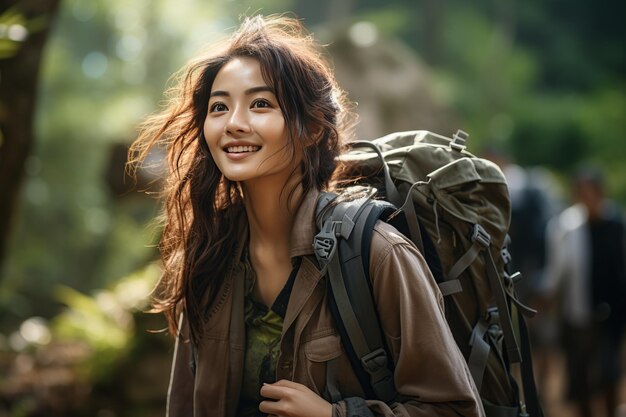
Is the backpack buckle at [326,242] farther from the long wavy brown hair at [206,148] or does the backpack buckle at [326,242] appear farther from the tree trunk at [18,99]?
the tree trunk at [18,99]

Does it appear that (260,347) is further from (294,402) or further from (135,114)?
(135,114)

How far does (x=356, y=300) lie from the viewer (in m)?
2.27

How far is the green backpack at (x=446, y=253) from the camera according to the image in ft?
7.46

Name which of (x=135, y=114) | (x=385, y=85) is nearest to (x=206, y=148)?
(x=385, y=85)

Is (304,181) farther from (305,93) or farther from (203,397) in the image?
(203,397)

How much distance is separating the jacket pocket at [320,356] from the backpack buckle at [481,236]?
0.53 metres

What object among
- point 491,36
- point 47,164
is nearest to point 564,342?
point 47,164

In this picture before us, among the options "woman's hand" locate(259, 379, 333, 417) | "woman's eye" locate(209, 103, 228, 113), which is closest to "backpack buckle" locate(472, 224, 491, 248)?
"woman's hand" locate(259, 379, 333, 417)

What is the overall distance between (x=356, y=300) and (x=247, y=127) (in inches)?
25.0

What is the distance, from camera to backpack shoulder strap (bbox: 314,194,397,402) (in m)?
2.26

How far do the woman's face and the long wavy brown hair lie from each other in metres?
0.03

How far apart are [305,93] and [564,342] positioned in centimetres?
514

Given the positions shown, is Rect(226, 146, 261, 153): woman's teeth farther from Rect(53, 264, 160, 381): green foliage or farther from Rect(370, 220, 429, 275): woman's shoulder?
Rect(53, 264, 160, 381): green foliage

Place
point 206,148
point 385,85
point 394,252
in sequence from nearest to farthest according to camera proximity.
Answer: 1. point 394,252
2. point 206,148
3. point 385,85
